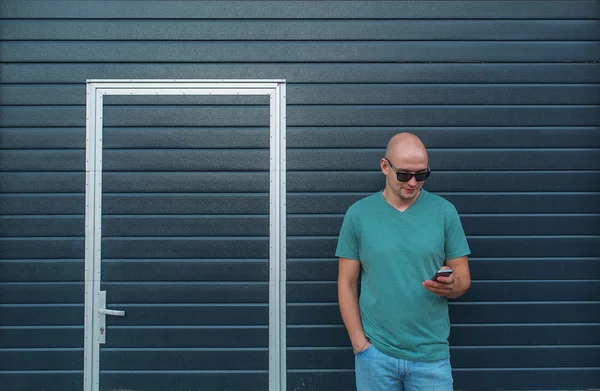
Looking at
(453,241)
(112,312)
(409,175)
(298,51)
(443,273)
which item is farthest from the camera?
(298,51)

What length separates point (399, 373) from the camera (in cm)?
242

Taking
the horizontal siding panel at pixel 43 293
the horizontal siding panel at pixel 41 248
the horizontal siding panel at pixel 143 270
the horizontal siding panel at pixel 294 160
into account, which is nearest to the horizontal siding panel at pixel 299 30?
the horizontal siding panel at pixel 294 160

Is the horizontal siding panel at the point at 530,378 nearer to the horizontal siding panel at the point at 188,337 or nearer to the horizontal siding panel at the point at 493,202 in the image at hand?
the horizontal siding panel at the point at 493,202

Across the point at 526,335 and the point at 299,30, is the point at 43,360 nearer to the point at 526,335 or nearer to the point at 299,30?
the point at 299,30

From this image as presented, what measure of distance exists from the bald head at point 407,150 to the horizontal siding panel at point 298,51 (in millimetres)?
946

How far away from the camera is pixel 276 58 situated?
3.21 meters

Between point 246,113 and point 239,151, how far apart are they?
0.25 metres

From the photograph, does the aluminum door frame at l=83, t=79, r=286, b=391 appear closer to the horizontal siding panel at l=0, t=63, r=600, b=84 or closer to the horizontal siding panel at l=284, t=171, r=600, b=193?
the horizontal siding panel at l=0, t=63, r=600, b=84

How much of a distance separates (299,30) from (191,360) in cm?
226

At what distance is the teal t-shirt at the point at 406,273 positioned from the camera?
2.44m

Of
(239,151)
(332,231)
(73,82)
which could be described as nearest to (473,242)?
(332,231)

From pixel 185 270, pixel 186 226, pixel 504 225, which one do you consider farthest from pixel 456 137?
pixel 185 270

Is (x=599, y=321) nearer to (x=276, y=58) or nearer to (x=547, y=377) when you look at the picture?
(x=547, y=377)

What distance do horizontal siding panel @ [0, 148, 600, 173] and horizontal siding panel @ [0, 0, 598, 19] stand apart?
89 cm
